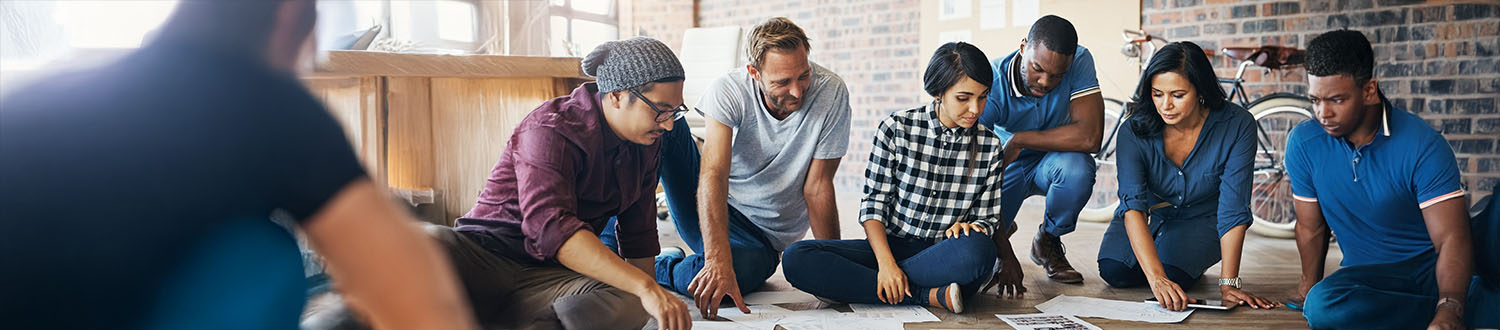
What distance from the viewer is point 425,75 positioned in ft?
8.96

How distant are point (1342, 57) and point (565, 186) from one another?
1658 millimetres

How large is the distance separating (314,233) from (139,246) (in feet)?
0.34

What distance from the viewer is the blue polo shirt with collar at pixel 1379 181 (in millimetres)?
2131

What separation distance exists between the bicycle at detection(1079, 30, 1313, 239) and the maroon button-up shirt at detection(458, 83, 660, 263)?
2411mm

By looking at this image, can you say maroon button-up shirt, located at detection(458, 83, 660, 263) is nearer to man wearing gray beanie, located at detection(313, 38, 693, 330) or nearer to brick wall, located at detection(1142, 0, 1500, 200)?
man wearing gray beanie, located at detection(313, 38, 693, 330)

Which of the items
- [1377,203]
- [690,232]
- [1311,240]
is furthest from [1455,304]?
[690,232]

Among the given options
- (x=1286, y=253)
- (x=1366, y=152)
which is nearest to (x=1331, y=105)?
(x=1366, y=152)

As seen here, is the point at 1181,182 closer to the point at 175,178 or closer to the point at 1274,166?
the point at 1274,166

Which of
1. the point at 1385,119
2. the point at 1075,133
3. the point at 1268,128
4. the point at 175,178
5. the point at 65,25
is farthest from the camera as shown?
the point at 1268,128

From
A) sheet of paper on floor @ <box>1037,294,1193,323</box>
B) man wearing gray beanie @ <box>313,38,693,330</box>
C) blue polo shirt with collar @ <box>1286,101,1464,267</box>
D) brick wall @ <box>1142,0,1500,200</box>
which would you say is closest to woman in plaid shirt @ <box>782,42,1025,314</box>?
sheet of paper on floor @ <box>1037,294,1193,323</box>

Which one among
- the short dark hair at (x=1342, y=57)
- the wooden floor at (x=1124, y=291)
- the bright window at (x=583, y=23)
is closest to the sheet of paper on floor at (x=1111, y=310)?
the wooden floor at (x=1124, y=291)

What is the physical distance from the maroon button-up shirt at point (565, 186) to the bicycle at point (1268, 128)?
2411 millimetres

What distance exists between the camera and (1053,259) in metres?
3.06

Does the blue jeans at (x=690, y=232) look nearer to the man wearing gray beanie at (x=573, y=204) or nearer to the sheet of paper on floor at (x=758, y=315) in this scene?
the sheet of paper on floor at (x=758, y=315)
